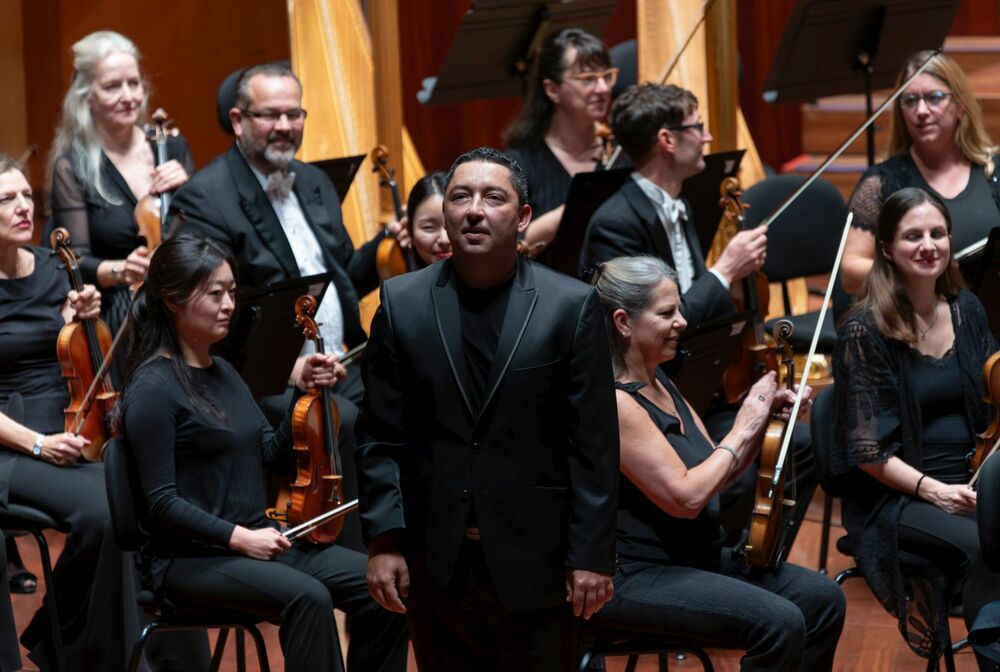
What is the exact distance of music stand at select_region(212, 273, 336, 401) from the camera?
3398mm

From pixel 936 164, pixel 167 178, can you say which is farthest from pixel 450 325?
pixel 936 164

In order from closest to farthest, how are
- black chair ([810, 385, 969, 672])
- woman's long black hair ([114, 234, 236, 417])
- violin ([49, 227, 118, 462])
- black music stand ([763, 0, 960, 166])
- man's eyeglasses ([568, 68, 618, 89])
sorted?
woman's long black hair ([114, 234, 236, 417]) → black chair ([810, 385, 969, 672]) → violin ([49, 227, 118, 462]) → man's eyeglasses ([568, 68, 618, 89]) → black music stand ([763, 0, 960, 166])

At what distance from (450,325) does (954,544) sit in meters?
1.28

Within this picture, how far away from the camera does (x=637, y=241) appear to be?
3.79 m

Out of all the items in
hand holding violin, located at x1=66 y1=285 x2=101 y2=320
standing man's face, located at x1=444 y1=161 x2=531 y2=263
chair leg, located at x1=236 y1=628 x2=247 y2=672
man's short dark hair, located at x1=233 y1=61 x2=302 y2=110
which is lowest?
chair leg, located at x1=236 y1=628 x2=247 y2=672

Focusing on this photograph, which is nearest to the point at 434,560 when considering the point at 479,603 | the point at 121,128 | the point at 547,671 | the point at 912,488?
the point at 479,603

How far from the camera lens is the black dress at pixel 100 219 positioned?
411 centimetres

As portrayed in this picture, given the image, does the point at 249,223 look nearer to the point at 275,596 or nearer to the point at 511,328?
the point at 275,596

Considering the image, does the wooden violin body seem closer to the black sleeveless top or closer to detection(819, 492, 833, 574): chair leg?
the black sleeveless top

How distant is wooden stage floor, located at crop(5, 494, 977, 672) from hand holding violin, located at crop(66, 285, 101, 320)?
0.85m

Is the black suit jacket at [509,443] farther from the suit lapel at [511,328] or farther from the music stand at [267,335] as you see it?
the music stand at [267,335]

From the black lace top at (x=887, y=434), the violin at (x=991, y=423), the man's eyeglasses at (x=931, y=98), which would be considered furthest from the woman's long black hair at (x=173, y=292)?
the man's eyeglasses at (x=931, y=98)

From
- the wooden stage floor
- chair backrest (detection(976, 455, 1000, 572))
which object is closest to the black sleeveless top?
chair backrest (detection(976, 455, 1000, 572))

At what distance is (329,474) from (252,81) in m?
1.19
